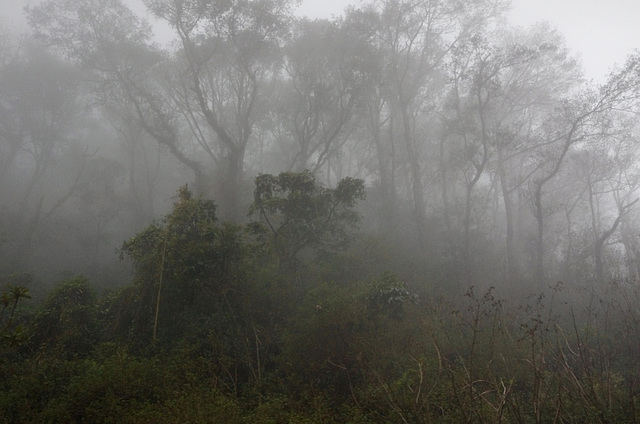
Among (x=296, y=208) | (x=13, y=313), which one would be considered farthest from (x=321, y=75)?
(x=13, y=313)

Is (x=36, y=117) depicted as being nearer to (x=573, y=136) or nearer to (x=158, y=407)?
(x=158, y=407)

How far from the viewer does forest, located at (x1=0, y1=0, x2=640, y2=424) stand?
614 centimetres

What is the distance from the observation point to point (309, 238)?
11.6 meters

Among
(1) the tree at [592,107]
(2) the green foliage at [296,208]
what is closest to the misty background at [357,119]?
(1) the tree at [592,107]

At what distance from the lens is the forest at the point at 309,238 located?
6141 mm

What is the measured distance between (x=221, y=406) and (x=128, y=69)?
19.7 meters

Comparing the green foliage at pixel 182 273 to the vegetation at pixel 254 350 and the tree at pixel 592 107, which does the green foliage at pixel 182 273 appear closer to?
the vegetation at pixel 254 350

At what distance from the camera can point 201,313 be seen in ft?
28.4

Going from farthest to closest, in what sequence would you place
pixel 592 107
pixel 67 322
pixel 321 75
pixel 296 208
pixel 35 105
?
pixel 35 105 → pixel 321 75 → pixel 592 107 → pixel 296 208 → pixel 67 322

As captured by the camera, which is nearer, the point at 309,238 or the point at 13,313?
the point at 13,313

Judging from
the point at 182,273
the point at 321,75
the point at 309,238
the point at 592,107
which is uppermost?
the point at 321,75

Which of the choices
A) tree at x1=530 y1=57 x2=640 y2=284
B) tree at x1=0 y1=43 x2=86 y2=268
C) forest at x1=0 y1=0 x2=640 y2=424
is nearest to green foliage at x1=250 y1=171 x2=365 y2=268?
forest at x1=0 y1=0 x2=640 y2=424

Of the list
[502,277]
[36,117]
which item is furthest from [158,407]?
[36,117]

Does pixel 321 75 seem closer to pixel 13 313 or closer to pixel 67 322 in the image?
pixel 67 322
